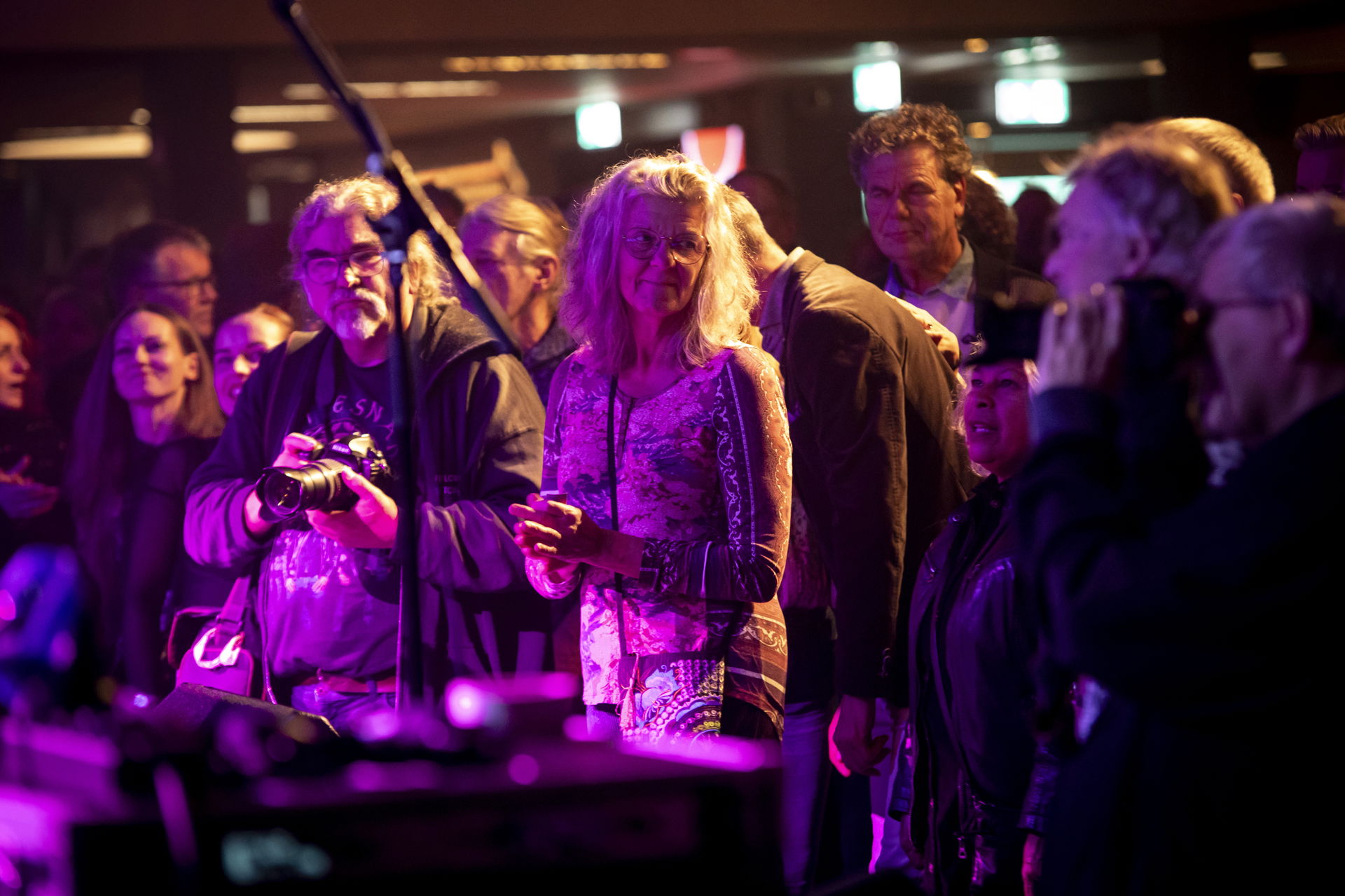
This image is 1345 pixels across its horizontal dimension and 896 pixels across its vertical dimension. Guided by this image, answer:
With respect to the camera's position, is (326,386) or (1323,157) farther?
(1323,157)

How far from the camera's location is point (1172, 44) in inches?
237

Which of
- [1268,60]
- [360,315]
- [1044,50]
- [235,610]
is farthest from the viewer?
[1044,50]

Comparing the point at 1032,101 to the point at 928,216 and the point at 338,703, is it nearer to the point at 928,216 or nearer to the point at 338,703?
the point at 928,216

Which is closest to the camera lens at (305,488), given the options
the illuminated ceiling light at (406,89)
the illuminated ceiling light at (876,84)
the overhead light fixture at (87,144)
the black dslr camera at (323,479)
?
the black dslr camera at (323,479)

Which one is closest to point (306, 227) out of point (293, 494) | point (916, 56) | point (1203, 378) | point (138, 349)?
point (293, 494)

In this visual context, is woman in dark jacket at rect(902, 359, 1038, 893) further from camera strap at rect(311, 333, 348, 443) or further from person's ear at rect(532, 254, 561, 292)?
person's ear at rect(532, 254, 561, 292)

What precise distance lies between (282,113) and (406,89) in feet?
1.90

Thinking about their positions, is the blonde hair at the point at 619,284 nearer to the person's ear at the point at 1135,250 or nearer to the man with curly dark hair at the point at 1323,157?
the person's ear at the point at 1135,250

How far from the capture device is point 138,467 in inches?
140

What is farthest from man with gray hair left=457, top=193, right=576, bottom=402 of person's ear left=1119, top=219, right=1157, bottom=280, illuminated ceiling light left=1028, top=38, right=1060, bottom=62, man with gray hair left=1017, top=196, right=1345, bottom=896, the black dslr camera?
illuminated ceiling light left=1028, top=38, right=1060, bottom=62

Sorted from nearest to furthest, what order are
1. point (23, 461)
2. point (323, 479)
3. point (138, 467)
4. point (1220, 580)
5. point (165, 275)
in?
1. point (1220, 580)
2. point (323, 479)
3. point (138, 467)
4. point (23, 461)
5. point (165, 275)

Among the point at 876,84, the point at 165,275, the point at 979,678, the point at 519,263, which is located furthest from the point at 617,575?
the point at 876,84

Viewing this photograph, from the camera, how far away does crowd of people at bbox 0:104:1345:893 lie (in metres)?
1.23

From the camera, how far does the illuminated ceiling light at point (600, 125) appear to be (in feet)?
19.9
